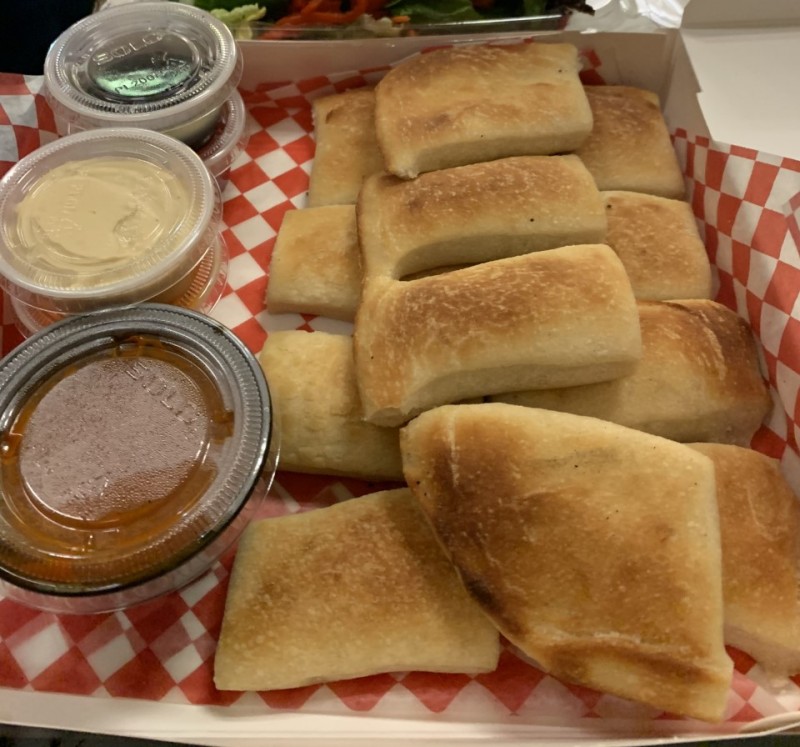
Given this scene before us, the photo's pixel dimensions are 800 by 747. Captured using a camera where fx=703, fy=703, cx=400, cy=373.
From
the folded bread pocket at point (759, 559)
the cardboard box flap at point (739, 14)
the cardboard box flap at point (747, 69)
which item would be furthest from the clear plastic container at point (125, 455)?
the cardboard box flap at point (739, 14)

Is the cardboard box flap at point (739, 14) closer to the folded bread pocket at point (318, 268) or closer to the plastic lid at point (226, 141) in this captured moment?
the folded bread pocket at point (318, 268)

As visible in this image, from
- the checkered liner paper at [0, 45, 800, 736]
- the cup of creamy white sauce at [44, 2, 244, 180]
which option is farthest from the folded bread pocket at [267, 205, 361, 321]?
the cup of creamy white sauce at [44, 2, 244, 180]

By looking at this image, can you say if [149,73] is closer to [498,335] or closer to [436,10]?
[436,10]

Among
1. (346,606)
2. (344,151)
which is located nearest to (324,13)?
(344,151)

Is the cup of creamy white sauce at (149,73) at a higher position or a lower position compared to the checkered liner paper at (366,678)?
higher

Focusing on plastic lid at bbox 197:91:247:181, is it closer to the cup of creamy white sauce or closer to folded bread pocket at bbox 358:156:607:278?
the cup of creamy white sauce
